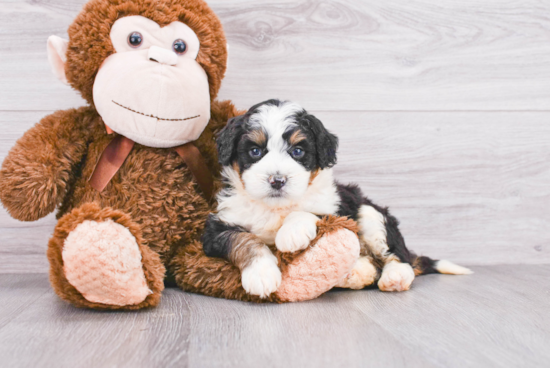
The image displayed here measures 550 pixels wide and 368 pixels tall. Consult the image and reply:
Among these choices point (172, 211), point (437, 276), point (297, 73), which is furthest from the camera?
point (297, 73)

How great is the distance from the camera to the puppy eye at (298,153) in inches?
59.7

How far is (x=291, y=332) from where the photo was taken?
1.16 metres

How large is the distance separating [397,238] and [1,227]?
5.78 ft

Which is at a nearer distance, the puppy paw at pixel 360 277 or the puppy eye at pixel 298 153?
the puppy eye at pixel 298 153

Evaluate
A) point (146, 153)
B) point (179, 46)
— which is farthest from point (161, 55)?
point (146, 153)

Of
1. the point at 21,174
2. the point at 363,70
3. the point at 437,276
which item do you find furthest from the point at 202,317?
the point at 363,70

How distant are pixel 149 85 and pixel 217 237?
56 cm

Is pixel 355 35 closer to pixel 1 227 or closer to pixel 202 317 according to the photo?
pixel 202 317

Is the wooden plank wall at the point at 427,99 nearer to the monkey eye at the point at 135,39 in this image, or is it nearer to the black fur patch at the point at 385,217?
the black fur patch at the point at 385,217

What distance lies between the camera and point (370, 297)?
61.7 inches

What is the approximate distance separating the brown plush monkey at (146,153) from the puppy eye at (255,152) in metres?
0.27

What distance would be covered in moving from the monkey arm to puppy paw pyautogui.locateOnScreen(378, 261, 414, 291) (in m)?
1.19

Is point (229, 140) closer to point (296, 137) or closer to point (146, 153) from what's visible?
point (296, 137)

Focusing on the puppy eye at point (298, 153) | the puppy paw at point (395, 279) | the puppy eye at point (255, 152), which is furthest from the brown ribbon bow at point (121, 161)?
the puppy paw at point (395, 279)
